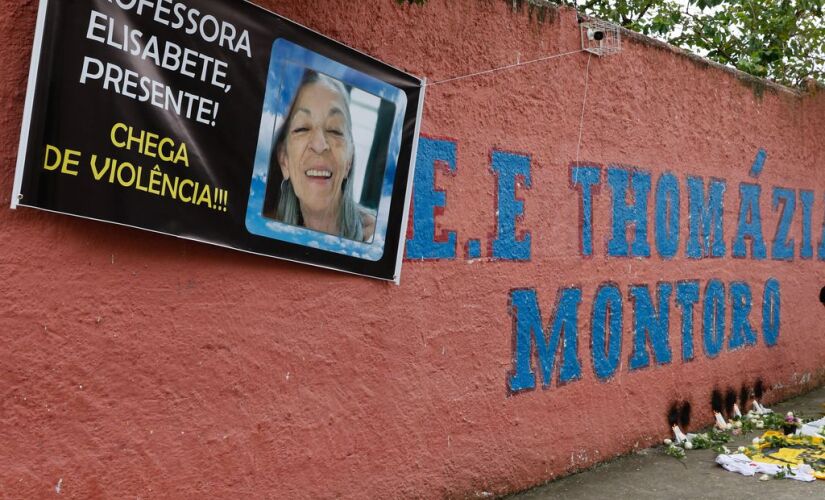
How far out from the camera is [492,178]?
5621 mm

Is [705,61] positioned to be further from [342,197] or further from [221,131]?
[221,131]

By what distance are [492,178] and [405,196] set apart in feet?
2.80

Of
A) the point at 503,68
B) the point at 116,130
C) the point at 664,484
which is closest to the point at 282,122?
the point at 116,130

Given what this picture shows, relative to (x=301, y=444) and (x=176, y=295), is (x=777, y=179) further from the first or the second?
(x=176, y=295)

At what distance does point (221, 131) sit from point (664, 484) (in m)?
3.86

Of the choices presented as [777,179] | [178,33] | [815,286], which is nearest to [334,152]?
[178,33]

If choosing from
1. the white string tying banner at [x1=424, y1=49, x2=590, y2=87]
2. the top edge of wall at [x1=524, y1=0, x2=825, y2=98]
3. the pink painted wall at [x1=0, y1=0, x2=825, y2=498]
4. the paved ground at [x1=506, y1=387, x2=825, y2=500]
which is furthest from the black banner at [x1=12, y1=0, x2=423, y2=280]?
the paved ground at [x1=506, y1=387, x2=825, y2=500]

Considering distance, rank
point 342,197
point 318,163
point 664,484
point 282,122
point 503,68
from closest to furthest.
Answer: point 282,122, point 318,163, point 342,197, point 503,68, point 664,484

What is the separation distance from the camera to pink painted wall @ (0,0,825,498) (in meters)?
3.56

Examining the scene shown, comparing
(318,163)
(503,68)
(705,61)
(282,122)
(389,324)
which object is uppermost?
(705,61)

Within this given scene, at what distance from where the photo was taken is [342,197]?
462 cm

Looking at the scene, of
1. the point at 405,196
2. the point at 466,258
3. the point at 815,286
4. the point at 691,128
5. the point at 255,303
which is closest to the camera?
the point at 255,303

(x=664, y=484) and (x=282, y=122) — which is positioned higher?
(x=282, y=122)

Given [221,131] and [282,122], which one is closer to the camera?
[221,131]
